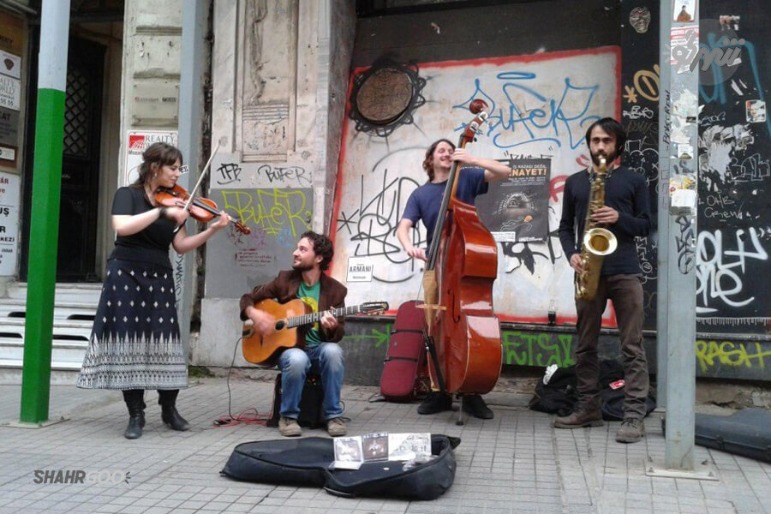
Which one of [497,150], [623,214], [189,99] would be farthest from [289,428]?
[497,150]

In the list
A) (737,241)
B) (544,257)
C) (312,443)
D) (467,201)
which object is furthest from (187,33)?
(737,241)

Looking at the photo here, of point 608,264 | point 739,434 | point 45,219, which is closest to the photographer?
point 739,434

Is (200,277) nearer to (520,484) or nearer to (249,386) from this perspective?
(249,386)

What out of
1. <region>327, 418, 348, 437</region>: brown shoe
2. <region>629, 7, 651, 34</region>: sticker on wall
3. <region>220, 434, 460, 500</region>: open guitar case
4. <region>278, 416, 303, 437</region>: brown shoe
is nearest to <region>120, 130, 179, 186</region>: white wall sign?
<region>278, 416, 303, 437</region>: brown shoe

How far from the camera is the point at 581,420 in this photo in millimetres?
5145

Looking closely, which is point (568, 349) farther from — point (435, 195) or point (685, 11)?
point (685, 11)

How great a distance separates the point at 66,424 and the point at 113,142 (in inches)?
210

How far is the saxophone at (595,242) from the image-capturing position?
467 cm

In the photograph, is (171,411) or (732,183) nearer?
(171,411)

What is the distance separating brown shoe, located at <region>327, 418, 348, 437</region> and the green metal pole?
74.5 inches

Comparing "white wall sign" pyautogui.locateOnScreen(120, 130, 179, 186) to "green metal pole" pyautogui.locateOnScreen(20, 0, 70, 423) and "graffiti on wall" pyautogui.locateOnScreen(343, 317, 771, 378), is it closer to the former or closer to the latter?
"green metal pole" pyautogui.locateOnScreen(20, 0, 70, 423)

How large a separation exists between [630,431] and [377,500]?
5.99 ft

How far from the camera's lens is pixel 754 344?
5.76 meters

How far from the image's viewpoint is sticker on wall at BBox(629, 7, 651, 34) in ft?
20.8
